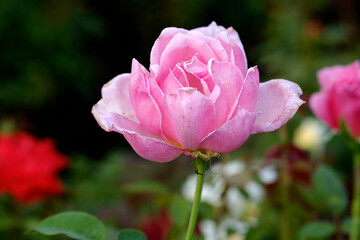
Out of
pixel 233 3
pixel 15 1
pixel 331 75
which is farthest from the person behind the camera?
pixel 233 3

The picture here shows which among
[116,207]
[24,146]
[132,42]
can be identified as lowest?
[116,207]

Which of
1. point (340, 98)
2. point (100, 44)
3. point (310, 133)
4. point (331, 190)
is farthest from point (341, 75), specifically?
point (100, 44)

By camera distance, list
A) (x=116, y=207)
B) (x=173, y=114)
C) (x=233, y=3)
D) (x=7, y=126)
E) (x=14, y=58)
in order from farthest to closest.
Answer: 1. (x=233, y=3)
2. (x=14, y=58)
3. (x=7, y=126)
4. (x=116, y=207)
5. (x=173, y=114)

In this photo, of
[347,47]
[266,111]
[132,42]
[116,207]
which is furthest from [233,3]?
[266,111]

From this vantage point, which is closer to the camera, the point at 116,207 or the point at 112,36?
the point at 116,207

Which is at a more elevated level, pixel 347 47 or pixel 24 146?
pixel 347 47

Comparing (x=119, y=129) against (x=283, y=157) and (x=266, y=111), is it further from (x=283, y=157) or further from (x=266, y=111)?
(x=283, y=157)

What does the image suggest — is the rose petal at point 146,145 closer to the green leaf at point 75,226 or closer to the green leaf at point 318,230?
the green leaf at point 75,226
